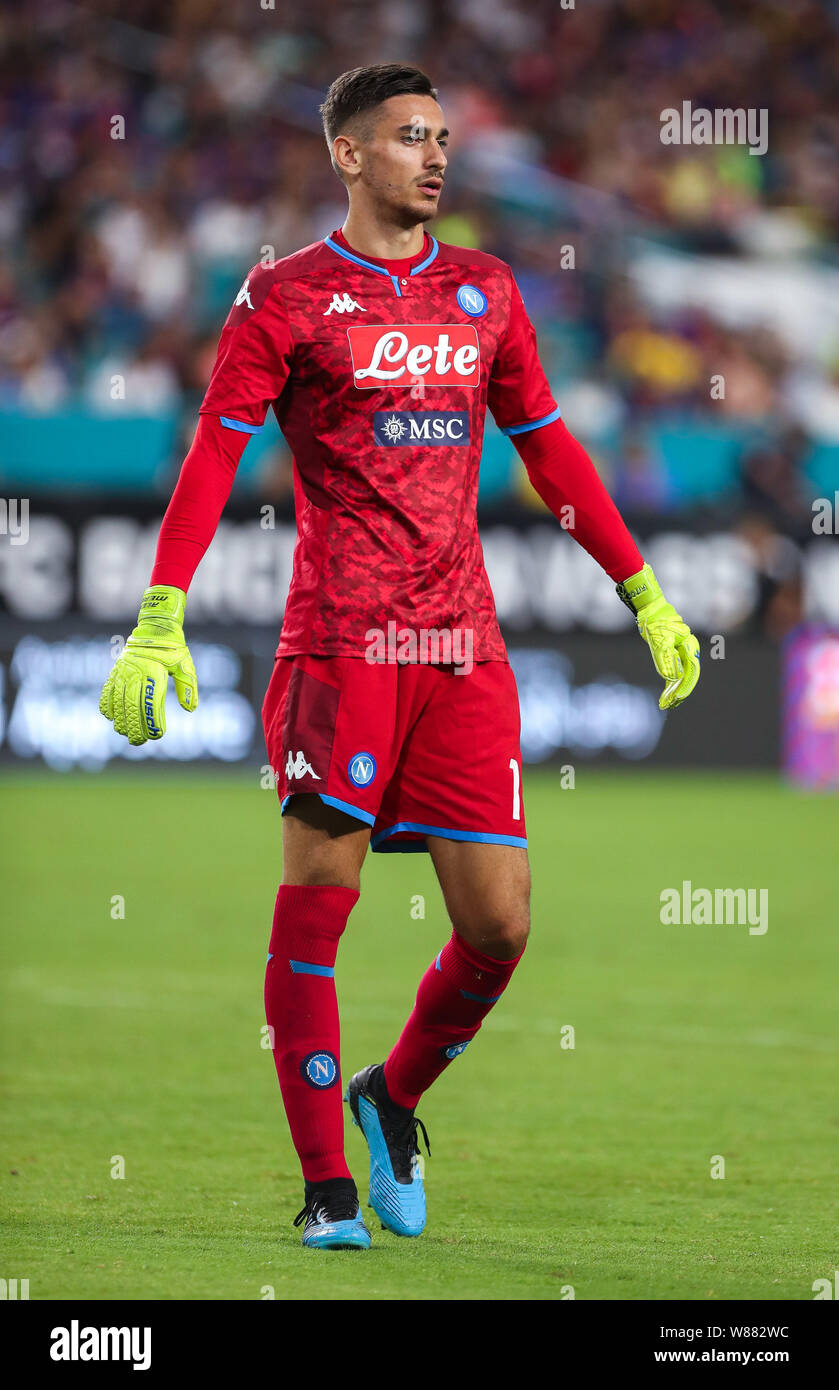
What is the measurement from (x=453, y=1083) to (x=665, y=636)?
226 cm

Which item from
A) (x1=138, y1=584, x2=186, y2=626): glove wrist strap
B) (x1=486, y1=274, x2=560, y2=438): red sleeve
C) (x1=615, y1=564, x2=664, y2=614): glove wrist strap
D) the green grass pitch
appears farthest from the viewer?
(x1=615, y1=564, x2=664, y2=614): glove wrist strap

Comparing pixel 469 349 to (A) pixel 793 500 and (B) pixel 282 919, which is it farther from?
(A) pixel 793 500

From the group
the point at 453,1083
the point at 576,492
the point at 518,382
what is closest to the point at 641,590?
the point at 576,492

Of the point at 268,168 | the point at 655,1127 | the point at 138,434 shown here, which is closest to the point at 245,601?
the point at 138,434

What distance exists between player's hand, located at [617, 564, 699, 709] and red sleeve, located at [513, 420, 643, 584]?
5 centimetres

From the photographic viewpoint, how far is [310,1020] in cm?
429

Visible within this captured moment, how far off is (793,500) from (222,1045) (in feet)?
34.3

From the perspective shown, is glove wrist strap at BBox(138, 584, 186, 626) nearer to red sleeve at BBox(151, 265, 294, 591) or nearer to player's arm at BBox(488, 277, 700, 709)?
red sleeve at BBox(151, 265, 294, 591)

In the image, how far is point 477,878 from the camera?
4.31 meters

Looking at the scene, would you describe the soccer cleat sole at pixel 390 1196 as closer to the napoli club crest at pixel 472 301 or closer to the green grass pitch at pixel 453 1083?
the green grass pitch at pixel 453 1083

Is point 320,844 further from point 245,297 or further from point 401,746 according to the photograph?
point 245,297

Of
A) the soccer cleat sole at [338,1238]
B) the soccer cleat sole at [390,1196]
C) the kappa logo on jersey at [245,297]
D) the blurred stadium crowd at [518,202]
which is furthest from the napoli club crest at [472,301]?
the blurred stadium crowd at [518,202]

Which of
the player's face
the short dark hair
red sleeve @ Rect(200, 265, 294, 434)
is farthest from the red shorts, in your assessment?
the short dark hair

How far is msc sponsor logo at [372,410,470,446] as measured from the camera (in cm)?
430
